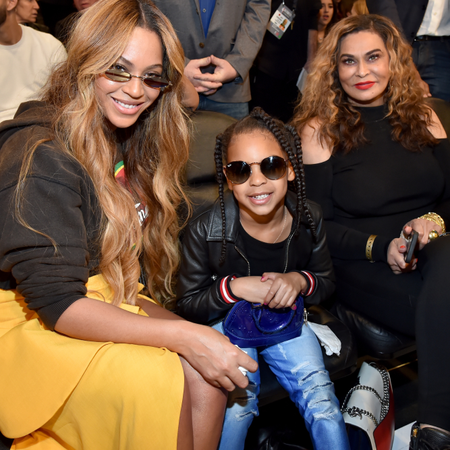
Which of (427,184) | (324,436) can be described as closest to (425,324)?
(324,436)

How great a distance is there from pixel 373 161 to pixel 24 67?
1997mm

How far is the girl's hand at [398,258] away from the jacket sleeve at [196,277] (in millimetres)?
742

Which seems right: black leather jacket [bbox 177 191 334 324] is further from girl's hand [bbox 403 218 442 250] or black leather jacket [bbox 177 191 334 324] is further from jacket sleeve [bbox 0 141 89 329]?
jacket sleeve [bbox 0 141 89 329]

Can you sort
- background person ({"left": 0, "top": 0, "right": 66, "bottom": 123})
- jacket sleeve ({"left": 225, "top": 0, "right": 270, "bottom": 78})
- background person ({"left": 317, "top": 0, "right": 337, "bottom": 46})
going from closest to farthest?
background person ({"left": 0, "top": 0, "right": 66, "bottom": 123}) < jacket sleeve ({"left": 225, "top": 0, "right": 270, "bottom": 78}) < background person ({"left": 317, "top": 0, "right": 337, "bottom": 46})

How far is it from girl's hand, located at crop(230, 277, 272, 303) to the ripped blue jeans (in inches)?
8.1

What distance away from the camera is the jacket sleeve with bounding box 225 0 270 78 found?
9.34 feet

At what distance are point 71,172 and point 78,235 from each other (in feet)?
0.69

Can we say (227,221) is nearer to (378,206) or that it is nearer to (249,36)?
(378,206)

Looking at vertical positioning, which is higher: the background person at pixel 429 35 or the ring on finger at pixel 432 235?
the background person at pixel 429 35

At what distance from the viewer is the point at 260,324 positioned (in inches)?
72.5

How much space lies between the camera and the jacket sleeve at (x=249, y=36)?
2846mm

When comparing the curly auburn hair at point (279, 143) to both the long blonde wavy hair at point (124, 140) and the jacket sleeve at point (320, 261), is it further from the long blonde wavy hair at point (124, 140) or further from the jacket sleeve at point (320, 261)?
the long blonde wavy hair at point (124, 140)

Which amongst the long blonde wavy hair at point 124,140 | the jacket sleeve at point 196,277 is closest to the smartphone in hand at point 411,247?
the jacket sleeve at point 196,277

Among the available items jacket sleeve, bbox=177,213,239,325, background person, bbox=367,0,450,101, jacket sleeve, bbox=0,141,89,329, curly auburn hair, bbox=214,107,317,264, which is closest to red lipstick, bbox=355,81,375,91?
curly auburn hair, bbox=214,107,317,264
